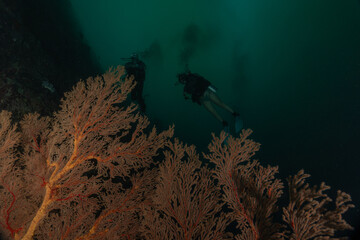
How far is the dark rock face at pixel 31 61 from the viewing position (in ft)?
18.1

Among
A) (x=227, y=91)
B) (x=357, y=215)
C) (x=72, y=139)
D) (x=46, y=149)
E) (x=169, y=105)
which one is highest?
(x=227, y=91)

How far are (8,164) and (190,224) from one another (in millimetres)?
3285

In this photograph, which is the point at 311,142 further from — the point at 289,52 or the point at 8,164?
the point at 8,164

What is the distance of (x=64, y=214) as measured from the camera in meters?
3.18

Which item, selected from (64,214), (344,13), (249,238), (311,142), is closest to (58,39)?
(64,214)

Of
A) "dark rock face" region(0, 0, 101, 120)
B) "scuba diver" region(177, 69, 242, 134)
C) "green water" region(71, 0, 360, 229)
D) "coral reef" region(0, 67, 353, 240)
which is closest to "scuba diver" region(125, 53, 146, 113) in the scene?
"scuba diver" region(177, 69, 242, 134)

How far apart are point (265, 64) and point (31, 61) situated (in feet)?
270

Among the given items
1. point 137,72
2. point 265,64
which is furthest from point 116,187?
point 265,64

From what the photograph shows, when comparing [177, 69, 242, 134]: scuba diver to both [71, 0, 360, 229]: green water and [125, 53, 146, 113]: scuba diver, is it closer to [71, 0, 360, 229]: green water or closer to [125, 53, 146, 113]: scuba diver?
[125, 53, 146, 113]: scuba diver

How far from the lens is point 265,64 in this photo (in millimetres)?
73500

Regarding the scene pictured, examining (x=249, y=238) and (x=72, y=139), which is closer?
(x=249, y=238)

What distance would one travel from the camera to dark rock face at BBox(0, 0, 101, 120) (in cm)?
553

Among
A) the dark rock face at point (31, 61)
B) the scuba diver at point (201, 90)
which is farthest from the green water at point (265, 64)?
the scuba diver at point (201, 90)

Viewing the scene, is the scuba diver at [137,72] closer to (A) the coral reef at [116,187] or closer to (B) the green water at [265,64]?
(A) the coral reef at [116,187]
